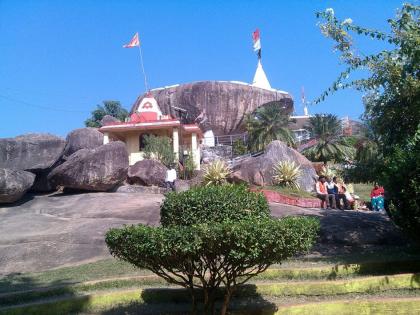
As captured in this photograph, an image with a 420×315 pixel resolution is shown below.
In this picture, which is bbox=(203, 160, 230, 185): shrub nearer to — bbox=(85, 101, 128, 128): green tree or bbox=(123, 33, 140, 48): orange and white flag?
bbox=(123, 33, 140, 48): orange and white flag

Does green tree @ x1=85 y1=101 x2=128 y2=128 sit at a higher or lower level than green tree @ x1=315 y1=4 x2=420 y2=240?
higher

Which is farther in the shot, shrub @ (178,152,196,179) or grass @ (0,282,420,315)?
shrub @ (178,152,196,179)

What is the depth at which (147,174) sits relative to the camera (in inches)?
914

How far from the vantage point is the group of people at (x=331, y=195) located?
1609 centimetres

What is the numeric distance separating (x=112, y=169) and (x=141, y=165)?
3.26 m

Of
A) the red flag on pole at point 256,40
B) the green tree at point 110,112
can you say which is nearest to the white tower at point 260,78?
the red flag on pole at point 256,40

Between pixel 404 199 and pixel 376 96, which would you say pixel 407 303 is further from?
pixel 376 96

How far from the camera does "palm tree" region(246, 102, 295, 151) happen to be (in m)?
33.2

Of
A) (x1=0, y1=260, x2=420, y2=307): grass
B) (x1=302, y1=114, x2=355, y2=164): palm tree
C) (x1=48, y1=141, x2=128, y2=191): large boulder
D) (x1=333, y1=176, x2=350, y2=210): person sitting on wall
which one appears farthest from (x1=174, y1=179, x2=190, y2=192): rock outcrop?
(x1=302, y1=114, x2=355, y2=164): palm tree

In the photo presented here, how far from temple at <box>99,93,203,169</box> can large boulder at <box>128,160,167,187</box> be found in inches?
171

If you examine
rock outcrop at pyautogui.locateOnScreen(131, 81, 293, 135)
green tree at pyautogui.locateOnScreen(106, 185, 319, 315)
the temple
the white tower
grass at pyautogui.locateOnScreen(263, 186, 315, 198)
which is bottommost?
green tree at pyautogui.locateOnScreen(106, 185, 319, 315)

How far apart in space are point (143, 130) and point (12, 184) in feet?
40.8

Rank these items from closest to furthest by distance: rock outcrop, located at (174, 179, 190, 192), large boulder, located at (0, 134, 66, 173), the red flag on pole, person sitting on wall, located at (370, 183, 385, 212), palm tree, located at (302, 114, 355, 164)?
person sitting on wall, located at (370, 183, 385, 212), large boulder, located at (0, 134, 66, 173), rock outcrop, located at (174, 179, 190, 192), palm tree, located at (302, 114, 355, 164), the red flag on pole

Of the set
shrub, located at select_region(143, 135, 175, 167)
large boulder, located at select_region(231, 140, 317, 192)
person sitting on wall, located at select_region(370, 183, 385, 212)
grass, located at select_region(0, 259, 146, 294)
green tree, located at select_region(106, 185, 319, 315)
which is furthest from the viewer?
shrub, located at select_region(143, 135, 175, 167)
